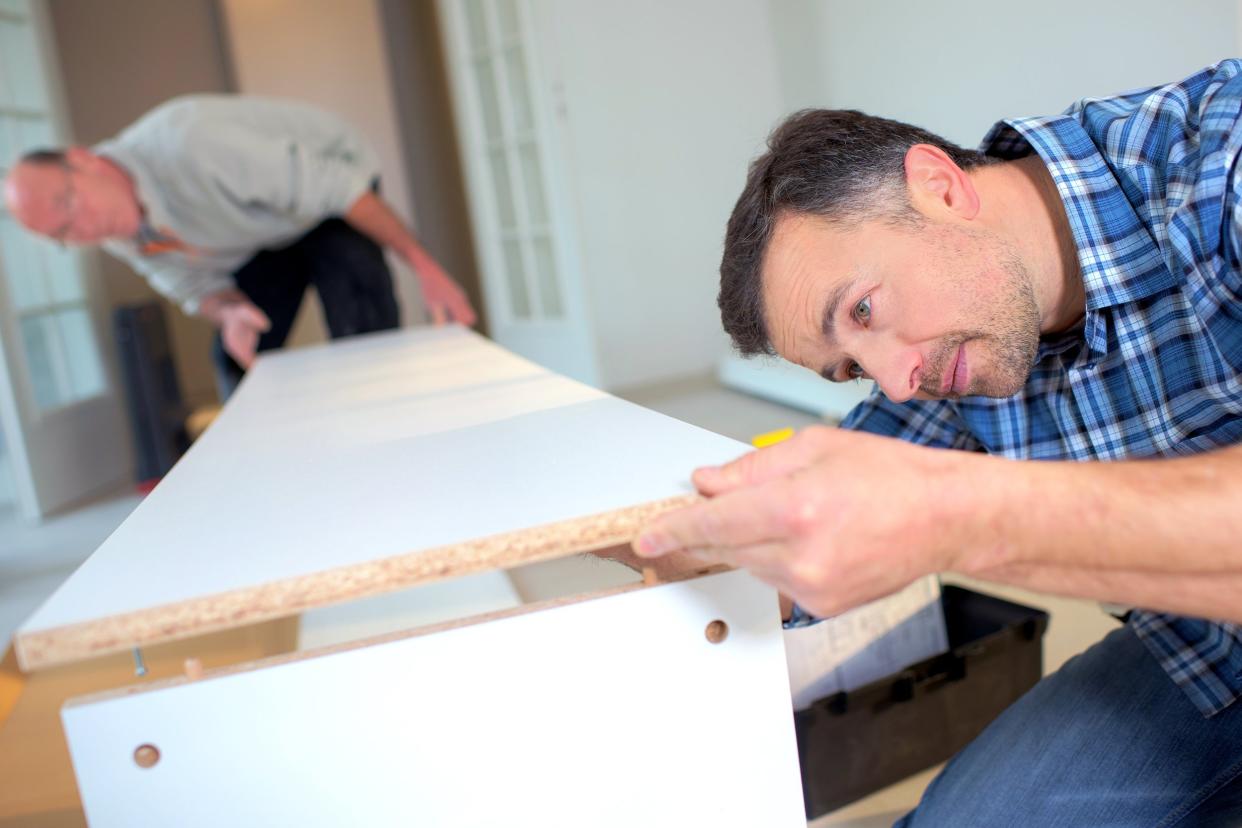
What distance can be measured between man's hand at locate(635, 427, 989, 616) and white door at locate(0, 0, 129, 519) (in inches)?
152

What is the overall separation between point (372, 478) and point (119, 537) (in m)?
0.21

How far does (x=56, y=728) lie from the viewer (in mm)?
1355

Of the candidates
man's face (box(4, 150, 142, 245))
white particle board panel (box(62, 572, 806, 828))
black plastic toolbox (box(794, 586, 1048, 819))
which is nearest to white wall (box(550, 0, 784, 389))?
man's face (box(4, 150, 142, 245))

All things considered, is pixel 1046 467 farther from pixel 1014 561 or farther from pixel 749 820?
pixel 749 820

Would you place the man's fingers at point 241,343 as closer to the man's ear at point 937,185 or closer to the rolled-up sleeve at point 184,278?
the rolled-up sleeve at point 184,278

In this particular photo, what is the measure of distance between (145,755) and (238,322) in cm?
213

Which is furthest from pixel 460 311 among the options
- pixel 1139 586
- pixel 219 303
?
pixel 1139 586

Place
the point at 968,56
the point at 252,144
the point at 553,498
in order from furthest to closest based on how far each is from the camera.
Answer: the point at 968,56 < the point at 252,144 < the point at 553,498

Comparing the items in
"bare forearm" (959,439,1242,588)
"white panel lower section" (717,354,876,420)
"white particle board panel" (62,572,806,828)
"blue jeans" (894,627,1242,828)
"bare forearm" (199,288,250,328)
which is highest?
"bare forearm" (199,288,250,328)

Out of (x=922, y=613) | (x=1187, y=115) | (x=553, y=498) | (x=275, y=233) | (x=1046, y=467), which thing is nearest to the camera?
(x=1046, y=467)

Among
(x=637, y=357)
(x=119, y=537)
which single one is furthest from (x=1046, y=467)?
(x=637, y=357)

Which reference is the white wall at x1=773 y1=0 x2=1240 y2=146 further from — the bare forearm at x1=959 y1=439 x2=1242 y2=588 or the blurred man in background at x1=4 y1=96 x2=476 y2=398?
the bare forearm at x1=959 y1=439 x2=1242 y2=588

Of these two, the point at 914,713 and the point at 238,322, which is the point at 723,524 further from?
the point at 238,322

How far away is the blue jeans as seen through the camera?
1079mm
